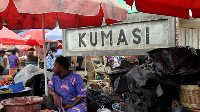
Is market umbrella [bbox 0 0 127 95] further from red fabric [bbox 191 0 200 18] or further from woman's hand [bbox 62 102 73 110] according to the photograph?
woman's hand [bbox 62 102 73 110]

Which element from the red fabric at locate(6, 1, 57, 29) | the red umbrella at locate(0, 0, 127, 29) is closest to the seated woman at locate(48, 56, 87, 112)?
the red umbrella at locate(0, 0, 127, 29)

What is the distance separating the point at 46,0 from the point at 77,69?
7.64 m

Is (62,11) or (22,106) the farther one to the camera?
(22,106)

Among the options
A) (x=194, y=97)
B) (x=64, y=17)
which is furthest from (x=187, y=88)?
(x=64, y=17)

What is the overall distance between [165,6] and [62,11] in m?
1.90

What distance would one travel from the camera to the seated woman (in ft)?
12.8

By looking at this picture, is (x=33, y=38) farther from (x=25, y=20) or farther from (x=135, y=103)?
(x=135, y=103)

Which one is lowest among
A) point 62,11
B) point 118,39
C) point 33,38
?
point 118,39

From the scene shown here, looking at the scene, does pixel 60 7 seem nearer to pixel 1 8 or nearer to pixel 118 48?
pixel 1 8

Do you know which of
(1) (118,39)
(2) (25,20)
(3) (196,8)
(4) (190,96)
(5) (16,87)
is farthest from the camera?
(1) (118,39)

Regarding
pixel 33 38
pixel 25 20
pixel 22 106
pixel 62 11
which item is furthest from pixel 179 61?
pixel 33 38

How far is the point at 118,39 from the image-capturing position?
5.25 metres

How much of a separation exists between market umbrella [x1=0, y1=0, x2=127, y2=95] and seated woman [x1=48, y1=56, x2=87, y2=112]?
1169mm

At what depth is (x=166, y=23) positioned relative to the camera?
4621 mm
